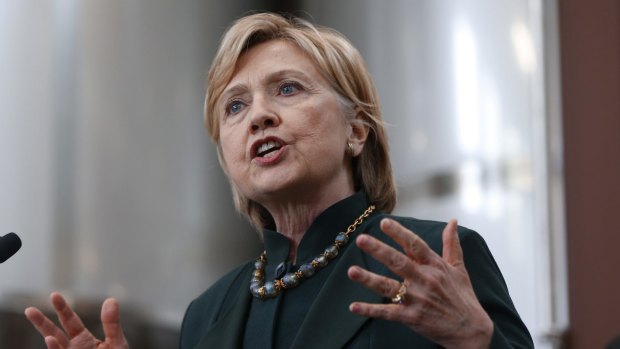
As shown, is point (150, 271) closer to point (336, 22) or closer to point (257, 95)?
point (336, 22)

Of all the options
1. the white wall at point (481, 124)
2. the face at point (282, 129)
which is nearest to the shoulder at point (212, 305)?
the face at point (282, 129)

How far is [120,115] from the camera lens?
4.92m

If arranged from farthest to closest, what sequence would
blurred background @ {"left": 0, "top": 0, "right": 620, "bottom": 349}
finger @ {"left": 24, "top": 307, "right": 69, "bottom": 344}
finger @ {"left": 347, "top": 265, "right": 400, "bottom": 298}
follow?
blurred background @ {"left": 0, "top": 0, "right": 620, "bottom": 349} → finger @ {"left": 24, "top": 307, "right": 69, "bottom": 344} → finger @ {"left": 347, "top": 265, "right": 400, "bottom": 298}

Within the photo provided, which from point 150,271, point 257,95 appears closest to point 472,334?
point 257,95

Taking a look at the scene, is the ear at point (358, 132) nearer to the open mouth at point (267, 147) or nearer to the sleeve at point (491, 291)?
the open mouth at point (267, 147)

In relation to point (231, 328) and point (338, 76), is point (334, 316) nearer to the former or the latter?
point (231, 328)

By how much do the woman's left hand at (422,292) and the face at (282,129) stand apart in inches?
21.7

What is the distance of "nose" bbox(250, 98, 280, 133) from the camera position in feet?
7.37

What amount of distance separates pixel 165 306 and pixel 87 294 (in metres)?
0.46

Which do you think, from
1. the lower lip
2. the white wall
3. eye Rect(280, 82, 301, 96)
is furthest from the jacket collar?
the white wall

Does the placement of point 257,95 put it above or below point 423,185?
above

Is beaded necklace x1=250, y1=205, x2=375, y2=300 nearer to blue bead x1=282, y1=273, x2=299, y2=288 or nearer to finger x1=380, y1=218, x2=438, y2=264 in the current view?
blue bead x1=282, y1=273, x2=299, y2=288

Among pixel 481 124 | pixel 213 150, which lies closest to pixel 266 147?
pixel 481 124

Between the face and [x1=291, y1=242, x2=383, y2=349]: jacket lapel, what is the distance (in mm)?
236
